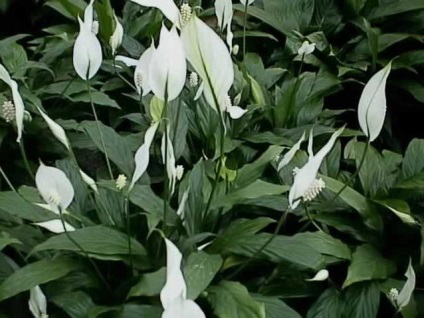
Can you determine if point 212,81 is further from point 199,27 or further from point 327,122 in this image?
point 327,122

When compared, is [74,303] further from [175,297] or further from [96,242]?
[175,297]

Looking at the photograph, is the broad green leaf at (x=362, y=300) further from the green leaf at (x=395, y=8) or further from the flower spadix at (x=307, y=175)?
the green leaf at (x=395, y=8)

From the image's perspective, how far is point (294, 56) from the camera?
271cm

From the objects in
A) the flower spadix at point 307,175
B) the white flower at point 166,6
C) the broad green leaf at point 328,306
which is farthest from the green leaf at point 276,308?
the white flower at point 166,6

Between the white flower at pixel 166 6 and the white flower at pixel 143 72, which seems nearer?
the white flower at pixel 166 6

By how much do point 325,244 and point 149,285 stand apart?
1.34 feet

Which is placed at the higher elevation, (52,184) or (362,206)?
(52,184)

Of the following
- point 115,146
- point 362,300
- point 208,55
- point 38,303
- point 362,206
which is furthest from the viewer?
point 115,146

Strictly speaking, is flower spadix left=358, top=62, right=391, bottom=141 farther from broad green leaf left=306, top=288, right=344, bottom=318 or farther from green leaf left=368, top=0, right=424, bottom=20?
green leaf left=368, top=0, right=424, bottom=20

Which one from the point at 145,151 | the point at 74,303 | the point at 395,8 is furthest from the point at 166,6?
the point at 395,8

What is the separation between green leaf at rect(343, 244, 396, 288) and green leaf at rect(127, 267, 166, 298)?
1.29ft

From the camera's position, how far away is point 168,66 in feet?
4.24

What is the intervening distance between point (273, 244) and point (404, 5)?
157 centimetres

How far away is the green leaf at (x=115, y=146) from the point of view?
1910 mm
